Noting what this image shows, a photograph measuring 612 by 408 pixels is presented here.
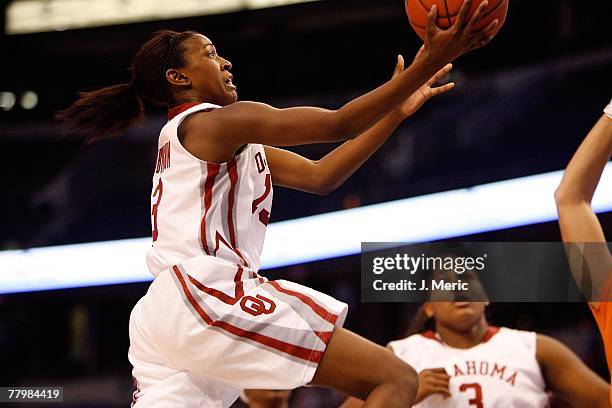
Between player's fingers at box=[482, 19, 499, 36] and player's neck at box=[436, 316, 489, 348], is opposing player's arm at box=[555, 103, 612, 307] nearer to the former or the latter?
player's fingers at box=[482, 19, 499, 36]

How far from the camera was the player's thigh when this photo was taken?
9.33ft

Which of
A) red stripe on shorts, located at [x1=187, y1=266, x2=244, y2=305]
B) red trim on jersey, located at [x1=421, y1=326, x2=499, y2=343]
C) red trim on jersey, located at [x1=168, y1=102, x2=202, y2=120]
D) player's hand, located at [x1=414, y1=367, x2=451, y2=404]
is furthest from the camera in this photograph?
red trim on jersey, located at [x1=421, y1=326, x2=499, y2=343]

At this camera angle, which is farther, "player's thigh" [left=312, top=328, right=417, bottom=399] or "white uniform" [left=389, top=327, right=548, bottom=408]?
"white uniform" [left=389, top=327, right=548, bottom=408]

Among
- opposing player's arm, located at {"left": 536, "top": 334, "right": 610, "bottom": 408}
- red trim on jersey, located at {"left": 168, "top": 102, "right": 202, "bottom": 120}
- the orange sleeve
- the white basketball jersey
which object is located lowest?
the orange sleeve

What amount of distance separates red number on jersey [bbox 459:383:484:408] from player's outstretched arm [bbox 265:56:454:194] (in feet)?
4.40

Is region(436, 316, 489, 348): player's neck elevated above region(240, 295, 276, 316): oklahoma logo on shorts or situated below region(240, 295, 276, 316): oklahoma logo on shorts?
above

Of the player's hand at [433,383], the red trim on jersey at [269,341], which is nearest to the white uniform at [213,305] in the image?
the red trim on jersey at [269,341]

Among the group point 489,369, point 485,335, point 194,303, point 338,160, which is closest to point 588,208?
point 338,160

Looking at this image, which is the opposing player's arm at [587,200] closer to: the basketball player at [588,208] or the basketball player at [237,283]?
the basketball player at [588,208]

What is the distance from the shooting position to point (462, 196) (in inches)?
352

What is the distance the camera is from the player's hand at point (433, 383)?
4230 millimetres

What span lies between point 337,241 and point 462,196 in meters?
1.35

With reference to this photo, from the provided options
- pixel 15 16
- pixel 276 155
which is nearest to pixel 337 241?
pixel 15 16

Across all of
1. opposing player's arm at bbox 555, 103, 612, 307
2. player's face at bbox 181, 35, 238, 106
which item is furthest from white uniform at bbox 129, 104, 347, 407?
opposing player's arm at bbox 555, 103, 612, 307
